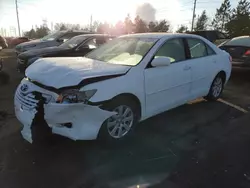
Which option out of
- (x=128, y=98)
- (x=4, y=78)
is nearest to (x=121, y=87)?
(x=128, y=98)

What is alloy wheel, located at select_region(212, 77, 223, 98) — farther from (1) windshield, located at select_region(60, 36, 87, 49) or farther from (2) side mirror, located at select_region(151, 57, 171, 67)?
(1) windshield, located at select_region(60, 36, 87, 49)

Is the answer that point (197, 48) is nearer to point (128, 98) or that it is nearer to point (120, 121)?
point (128, 98)

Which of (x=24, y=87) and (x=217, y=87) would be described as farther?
(x=217, y=87)

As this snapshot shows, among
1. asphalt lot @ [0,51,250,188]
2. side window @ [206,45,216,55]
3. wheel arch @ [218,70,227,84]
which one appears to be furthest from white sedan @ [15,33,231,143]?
wheel arch @ [218,70,227,84]

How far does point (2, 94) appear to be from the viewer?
261 inches

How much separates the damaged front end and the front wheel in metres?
0.11

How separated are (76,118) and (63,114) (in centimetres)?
17

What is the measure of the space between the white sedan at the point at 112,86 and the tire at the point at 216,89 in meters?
0.75

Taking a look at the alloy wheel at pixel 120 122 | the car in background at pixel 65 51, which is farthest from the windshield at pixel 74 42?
the alloy wheel at pixel 120 122

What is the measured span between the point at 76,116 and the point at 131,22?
202ft

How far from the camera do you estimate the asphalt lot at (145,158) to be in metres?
3.02

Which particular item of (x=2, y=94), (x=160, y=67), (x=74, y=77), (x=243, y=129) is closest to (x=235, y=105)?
(x=243, y=129)

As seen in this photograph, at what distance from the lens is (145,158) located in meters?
3.51

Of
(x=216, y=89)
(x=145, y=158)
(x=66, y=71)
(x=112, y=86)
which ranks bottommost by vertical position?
(x=145, y=158)
